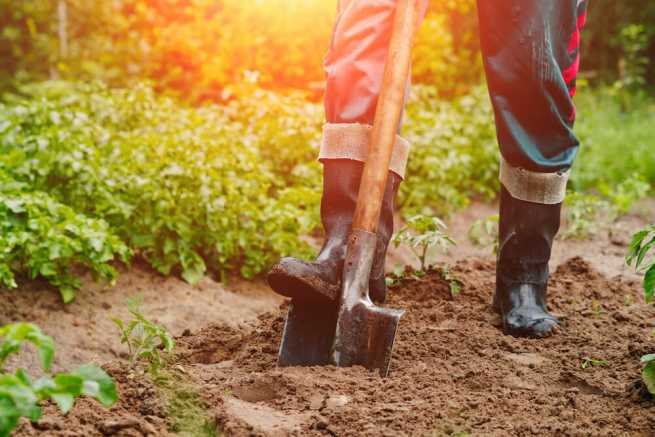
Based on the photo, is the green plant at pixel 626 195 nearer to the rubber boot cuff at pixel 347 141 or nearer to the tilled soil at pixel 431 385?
the tilled soil at pixel 431 385

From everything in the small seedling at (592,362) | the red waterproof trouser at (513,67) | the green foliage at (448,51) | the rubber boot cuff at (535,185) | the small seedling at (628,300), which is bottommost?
the small seedling at (592,362)

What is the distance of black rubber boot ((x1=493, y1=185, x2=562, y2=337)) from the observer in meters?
2.55

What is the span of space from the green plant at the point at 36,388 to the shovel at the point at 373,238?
848 millimetres

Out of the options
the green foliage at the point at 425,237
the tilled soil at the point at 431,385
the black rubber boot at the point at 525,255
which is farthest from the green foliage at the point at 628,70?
the tilled soil at the point at 431,385

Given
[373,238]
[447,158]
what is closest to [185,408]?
[373,238]

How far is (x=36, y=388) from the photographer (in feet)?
4.29

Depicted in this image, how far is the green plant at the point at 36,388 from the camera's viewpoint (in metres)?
1.28

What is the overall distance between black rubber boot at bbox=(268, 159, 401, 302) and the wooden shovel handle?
120 millimetres

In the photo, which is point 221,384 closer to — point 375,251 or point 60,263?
point 375,251

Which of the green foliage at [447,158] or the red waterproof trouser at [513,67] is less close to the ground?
the red waterproof trouser at [513,67]

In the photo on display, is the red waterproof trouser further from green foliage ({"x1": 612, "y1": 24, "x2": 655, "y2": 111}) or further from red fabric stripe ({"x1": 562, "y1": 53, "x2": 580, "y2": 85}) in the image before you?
green foliage ({"x1": 612, "y1": 24, "x2": 655, "y2": 111})

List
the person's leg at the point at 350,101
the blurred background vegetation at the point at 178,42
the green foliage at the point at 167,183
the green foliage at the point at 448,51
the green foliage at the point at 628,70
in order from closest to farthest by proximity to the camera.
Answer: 1. the person's leg at the point at 350,101
2. the green foliage at the point at 167,183
3. the blurred background vegetation at the point at 178,42
4. the green foliage at the point at 448,51
5. the green foliage at the point at 628,70

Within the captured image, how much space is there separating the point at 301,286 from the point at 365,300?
174mm

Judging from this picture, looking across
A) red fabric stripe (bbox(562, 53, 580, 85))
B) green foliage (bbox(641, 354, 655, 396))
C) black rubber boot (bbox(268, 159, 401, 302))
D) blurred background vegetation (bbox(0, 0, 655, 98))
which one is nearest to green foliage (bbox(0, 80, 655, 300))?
black rubber boot (bbox(268, 159, 401, 302))
